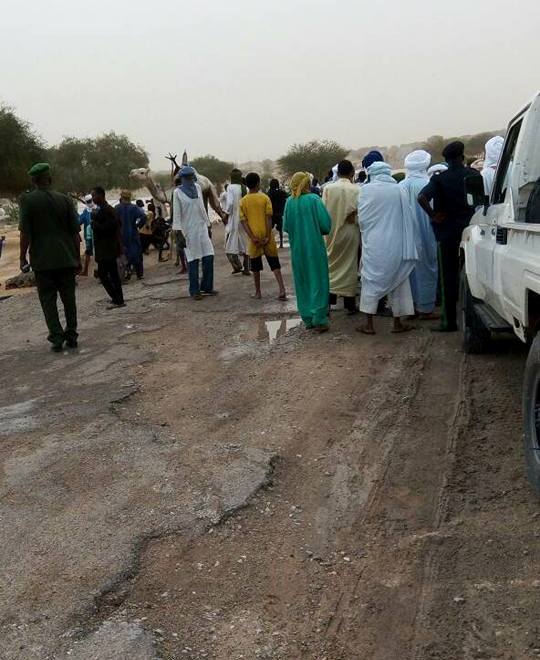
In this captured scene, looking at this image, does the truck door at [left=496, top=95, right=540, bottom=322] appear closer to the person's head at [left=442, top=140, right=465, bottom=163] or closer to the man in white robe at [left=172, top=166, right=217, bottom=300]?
the person's head at [left=442, top=140, right=465, bottom=163]

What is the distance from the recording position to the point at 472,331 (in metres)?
6.09

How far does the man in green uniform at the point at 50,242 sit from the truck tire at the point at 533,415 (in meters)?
5.29

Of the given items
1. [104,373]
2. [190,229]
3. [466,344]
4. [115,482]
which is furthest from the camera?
[190,229]

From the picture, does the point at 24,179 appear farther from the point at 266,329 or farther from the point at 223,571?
the point at 223,571

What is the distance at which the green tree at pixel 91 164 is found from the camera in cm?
4600

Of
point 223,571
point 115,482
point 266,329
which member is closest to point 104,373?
point 266,329

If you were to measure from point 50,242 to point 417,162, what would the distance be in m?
3.89

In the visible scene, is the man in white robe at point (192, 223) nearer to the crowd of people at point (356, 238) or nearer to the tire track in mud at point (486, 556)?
the crowd of people at point (356, 238)

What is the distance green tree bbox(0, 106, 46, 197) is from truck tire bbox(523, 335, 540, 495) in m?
31.5

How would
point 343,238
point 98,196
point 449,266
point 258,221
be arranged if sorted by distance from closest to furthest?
1. point 449,266
2. point 343,238
3. point 258,221
4. point 98,196

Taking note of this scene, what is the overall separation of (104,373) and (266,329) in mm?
2081

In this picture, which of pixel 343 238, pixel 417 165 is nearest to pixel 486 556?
pixel 343 238

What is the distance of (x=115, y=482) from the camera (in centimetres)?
416

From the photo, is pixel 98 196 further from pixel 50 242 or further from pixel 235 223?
pixel 235 223
